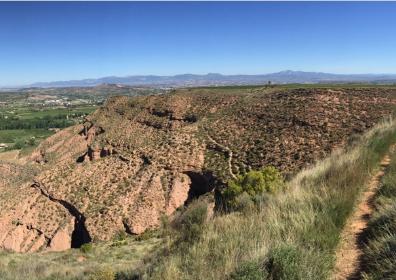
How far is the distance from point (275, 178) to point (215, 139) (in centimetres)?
1883

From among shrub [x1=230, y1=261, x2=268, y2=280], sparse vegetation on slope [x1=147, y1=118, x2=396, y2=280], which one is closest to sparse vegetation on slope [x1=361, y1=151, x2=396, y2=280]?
sparse vegetation on slope [x1=147, y1=118, x2=396, y2=280]

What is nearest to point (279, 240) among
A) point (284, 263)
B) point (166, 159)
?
point (284, 263)

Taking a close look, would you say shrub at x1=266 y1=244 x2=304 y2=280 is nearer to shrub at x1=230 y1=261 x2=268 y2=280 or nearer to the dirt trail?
shrub at x1=230 y1=261 x2=268 y2=280

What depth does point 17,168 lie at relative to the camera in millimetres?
61969

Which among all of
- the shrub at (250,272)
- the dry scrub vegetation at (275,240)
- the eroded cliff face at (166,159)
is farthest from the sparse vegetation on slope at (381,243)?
the eroded cliff face at (166,159)

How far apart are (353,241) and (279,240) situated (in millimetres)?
1141

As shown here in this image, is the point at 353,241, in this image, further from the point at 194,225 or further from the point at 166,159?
the point at 166,159

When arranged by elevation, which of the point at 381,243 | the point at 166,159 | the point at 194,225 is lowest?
the point at 166,159

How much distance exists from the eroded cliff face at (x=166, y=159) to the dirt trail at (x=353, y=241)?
27.4m

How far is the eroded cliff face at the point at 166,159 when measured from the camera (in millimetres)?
39188

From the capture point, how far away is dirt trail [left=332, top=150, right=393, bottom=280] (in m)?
5.43

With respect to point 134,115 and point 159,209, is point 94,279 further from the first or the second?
point 134,115

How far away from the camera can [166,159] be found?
44469 millimetres

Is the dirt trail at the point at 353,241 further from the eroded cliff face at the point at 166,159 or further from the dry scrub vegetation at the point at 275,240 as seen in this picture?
the eroded cliff face at the point at 166,159
